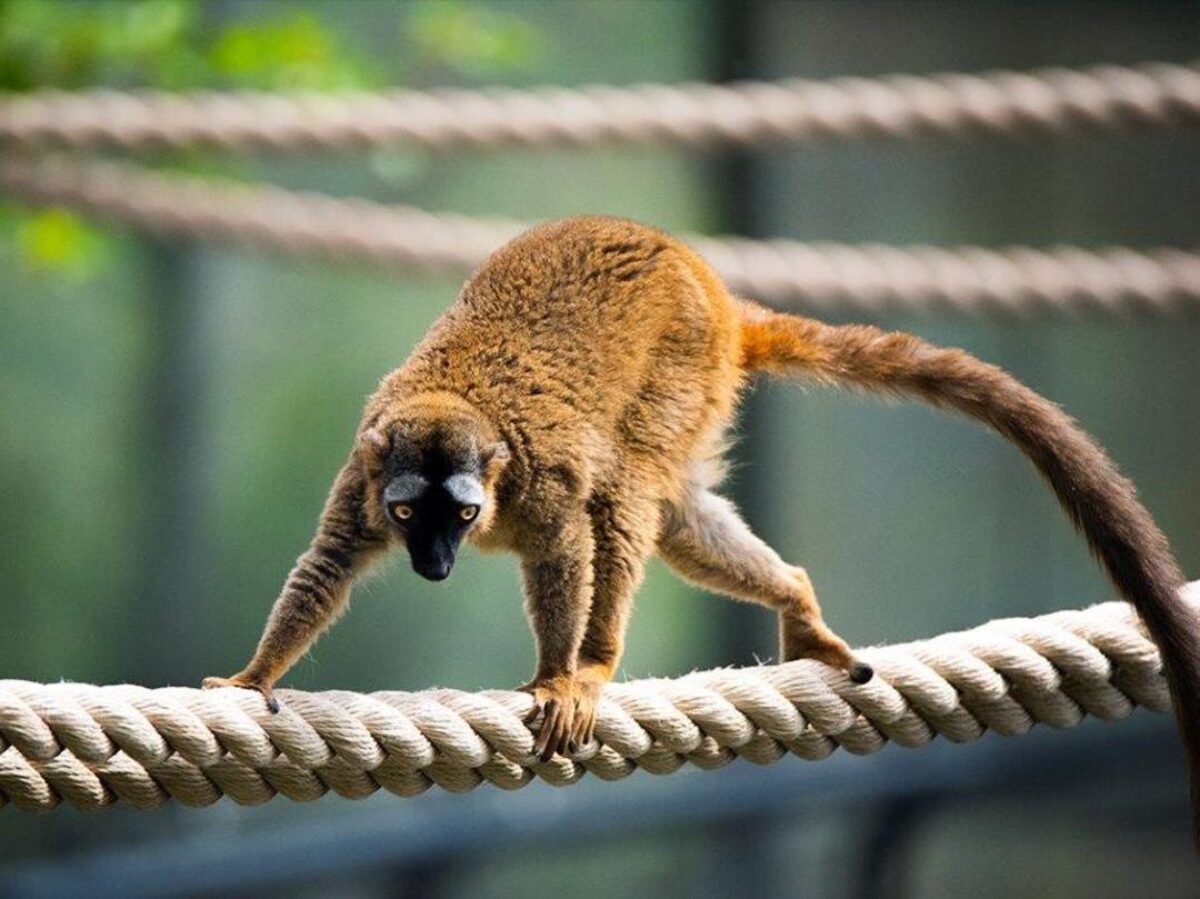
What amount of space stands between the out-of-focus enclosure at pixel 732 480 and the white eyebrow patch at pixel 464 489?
3763mm

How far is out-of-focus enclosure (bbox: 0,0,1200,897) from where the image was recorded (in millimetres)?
6613

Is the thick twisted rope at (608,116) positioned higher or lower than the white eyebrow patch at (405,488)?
higher

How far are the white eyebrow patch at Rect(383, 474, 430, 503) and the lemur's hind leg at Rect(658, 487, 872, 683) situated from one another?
1.79ft

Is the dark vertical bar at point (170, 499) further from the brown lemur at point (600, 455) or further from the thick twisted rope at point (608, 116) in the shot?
the brown lemur at point (600, 455)

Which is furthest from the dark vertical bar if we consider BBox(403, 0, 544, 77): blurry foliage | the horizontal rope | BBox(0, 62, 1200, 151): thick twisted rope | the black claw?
the black claw

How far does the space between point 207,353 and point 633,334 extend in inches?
174

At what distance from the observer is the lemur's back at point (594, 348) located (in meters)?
2.89

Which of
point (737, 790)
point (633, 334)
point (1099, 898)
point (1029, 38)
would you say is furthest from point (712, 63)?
point (633, 334)

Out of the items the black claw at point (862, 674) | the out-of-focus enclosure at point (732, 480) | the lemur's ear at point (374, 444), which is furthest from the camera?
the out-of-focus enclosure at point (732, 480)

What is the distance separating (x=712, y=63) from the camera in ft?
24.3

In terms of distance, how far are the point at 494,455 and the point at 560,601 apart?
27 cm

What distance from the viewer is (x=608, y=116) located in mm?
4730

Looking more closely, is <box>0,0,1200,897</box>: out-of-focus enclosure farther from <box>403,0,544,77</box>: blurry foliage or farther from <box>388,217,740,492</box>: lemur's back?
<box>388,217,740,492</box>: lemur's back

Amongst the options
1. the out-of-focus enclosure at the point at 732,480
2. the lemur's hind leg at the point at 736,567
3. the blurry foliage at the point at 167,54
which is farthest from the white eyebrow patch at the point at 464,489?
the out-of-focus enclosure at the point at 732,480
